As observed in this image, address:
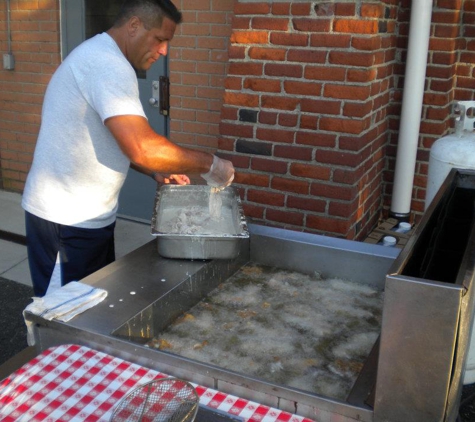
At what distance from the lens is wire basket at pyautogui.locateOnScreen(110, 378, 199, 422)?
54.9 inches

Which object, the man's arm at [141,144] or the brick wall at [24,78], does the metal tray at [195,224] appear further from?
the brick wall at [24,78]

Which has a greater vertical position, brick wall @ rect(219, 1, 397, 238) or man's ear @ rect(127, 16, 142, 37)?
man's ear @ rect(127, 16, 142, 37)

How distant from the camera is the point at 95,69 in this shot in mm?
2396

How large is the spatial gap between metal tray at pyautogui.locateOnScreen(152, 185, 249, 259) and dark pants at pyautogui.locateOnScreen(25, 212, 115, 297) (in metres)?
0.34

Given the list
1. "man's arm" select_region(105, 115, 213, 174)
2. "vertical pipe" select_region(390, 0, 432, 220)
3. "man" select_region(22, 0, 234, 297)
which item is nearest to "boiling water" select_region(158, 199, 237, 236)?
"man" select_region(22, 0, 234, 297)

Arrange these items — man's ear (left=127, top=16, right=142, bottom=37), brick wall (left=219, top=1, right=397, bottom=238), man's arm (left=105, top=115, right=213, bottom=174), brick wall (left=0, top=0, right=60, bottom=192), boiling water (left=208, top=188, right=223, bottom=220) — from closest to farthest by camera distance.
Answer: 1. man's arm (left=105, top=115, right=213, bottom=174)
2. man's ear (left=127, top=16, right=142, bottom=37)
3. boiling water (left=208, top=188, right=223, bottom=220)
4. brick wall (left=219, top=1, right=397, bottom=238)
5. brick wall (left=0, top=0, right=60, bottom=192)

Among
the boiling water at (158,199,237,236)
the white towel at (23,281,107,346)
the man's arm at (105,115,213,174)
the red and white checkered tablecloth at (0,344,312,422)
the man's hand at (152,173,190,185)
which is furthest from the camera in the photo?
the man's hand at (152,173,190,185)

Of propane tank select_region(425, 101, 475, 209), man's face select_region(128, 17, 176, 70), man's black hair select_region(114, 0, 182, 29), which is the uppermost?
man's black hair select_region(114, 0, 182, 29)

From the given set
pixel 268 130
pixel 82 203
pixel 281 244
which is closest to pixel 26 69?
pixel 268 130

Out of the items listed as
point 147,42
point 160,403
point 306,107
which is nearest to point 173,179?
point 147,42

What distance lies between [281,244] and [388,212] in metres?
2.05

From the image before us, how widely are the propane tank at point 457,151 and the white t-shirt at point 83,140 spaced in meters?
1.66

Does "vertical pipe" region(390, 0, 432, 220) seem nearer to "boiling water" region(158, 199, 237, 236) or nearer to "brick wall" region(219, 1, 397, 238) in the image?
"brick wall" region(219, 1, 397, 238)

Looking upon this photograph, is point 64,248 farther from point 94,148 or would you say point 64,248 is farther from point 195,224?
point 195,224
